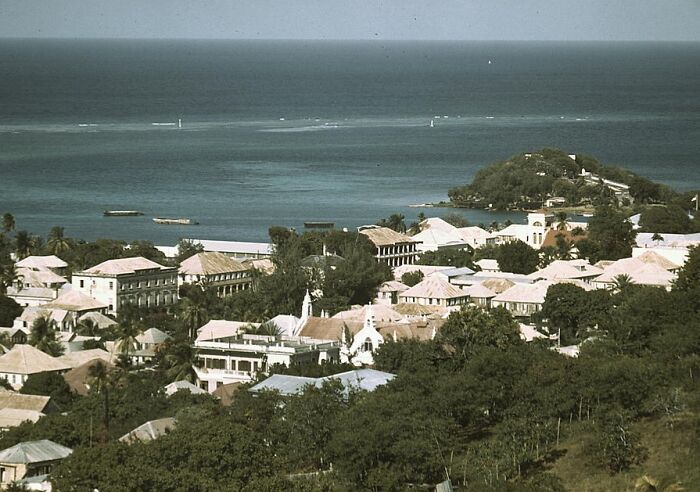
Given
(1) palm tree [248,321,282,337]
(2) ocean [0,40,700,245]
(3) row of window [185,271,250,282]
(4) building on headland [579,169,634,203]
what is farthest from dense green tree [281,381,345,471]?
(4) building on headland [579,169,634,203]

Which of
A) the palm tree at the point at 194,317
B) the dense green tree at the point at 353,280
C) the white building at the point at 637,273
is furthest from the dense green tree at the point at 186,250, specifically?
the white building at the point at 637,273

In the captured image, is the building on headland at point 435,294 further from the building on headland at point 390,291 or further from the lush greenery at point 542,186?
the lush greenery at point 542,186

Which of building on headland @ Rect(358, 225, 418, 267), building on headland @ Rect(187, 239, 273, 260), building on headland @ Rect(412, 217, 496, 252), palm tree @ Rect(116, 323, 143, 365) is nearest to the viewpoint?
palm tree @ Rect(116, 323, 143, 365)

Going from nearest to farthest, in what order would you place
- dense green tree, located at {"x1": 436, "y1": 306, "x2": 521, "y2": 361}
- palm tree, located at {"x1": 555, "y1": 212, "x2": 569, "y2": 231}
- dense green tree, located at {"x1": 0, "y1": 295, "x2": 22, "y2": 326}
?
1. dense green tree, located at {"x1": 436, "y1": 306, "x2": 521, "y2": 361}
2. dense green tree, located at {"x1": 0, "y1": 295, "x2": 22, "y2": 326}
3. palm tree, located at {"x1": 555, "y1": 212, "x2": 569, "y2": 231}

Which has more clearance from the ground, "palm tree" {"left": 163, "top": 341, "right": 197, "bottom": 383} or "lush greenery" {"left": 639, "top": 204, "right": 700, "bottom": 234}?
"palm tree" {"left": 163, "top": 341, "right": 197, "bottom": 383}

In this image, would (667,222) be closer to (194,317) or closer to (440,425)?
(194,317)

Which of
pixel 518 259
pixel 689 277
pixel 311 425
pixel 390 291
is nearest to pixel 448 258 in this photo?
pixel 518 259

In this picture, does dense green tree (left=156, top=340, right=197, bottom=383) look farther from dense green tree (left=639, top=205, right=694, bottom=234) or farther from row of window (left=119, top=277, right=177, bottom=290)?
dense green tree (left=639, top=205, right=694, bottom=234)
